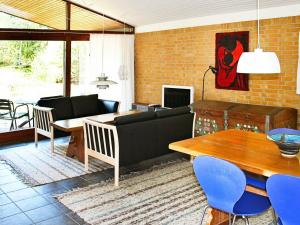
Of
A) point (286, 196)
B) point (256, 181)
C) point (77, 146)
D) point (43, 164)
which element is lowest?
point (43, 164)

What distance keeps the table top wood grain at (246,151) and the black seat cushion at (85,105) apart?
4.13 meters

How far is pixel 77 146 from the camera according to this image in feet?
17.4

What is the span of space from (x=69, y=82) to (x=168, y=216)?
4705 millimetres

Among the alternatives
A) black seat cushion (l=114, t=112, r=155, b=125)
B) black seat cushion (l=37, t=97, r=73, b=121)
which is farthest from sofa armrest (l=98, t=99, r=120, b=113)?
black seat cushion (l=114, t=112, r=155, b=125)

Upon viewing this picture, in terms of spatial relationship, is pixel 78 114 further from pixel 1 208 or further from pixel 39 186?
pixel 1 208

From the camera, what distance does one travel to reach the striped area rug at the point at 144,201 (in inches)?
132

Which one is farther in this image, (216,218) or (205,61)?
(205,61)

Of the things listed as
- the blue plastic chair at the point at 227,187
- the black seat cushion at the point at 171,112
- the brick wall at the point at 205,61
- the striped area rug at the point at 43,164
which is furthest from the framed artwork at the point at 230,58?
the blue plastic chair at the point at 227,187

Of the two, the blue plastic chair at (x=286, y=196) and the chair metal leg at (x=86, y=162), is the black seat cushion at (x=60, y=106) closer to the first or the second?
the chair metal leg at (x=86, y=162)

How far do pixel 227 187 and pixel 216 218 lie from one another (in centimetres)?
86

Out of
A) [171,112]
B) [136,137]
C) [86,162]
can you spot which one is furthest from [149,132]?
[86,162]

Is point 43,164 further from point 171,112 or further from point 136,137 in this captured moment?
point 171,112

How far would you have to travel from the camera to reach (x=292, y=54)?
5023 mm

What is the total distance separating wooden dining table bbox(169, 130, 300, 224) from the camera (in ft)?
7.69
